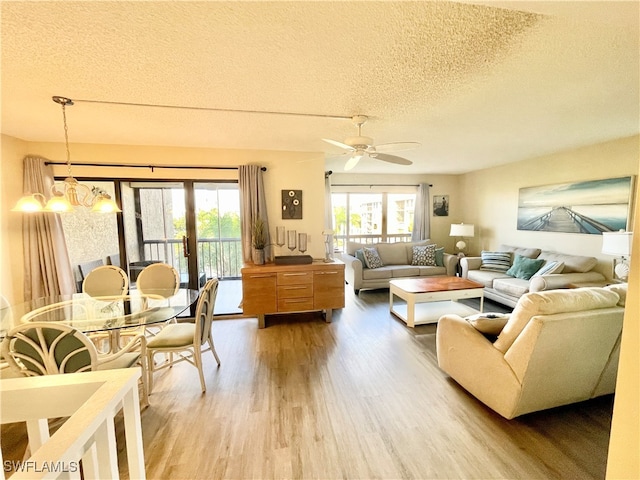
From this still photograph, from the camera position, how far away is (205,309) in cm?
235

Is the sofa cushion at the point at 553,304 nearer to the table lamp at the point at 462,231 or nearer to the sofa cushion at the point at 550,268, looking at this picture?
the sofa cushion at the point at 550,268

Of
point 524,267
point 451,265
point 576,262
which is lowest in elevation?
point 451,265

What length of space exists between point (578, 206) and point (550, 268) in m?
1.05

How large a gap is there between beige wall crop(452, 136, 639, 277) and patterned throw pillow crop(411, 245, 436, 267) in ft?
4.43

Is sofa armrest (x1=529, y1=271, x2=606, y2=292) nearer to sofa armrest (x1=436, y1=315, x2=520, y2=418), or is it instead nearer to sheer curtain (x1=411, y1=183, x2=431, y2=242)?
sofa armrest (x1=436, y1=315, x2=520, y2=418)

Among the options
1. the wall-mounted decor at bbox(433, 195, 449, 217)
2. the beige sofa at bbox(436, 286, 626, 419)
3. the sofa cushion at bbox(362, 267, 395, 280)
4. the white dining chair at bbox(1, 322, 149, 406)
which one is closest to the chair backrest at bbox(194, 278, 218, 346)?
the white dining chair at bbox(1, 322, 149, 406)

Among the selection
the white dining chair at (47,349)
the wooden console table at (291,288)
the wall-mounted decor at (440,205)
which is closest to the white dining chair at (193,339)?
the white dining chair at (47,349)

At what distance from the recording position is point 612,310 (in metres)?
1.82

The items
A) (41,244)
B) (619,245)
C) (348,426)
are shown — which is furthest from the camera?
(41,244)

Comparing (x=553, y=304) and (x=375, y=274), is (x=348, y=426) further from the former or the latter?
(x=375, y=274)

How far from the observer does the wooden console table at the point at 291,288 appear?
3.50 m

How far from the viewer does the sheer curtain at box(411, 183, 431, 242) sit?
20.3 feet

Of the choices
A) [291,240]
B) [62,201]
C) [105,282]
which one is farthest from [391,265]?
[62,201]

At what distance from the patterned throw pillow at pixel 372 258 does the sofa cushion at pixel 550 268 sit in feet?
7.76
